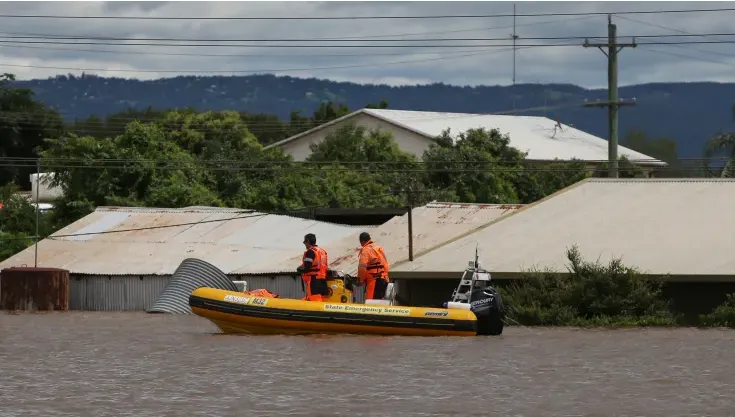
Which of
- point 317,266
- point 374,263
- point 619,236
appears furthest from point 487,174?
point 317,266

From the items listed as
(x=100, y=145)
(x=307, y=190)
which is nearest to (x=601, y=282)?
(x=307, y=190)

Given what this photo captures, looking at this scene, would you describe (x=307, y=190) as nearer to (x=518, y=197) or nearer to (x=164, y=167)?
(x=164, y=167)

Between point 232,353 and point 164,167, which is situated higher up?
point 164,167

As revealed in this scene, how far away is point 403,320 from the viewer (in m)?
28.0

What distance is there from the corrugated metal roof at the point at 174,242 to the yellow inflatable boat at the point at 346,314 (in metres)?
12.0

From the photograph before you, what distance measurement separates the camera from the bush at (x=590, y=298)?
32531mm

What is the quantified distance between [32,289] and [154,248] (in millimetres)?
3723

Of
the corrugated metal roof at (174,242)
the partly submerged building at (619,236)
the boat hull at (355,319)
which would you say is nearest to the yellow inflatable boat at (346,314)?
the boat hull at (355,319)

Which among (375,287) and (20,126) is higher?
(20,126)

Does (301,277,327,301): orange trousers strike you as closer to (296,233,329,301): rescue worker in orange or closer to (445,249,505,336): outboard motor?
(296,233,329,301): rescue worker in orange

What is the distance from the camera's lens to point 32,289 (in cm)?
4291

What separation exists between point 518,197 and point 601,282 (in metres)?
30.2

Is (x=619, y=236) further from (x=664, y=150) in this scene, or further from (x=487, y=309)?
(x=664, y=150)

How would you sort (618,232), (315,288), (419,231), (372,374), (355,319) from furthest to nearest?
(419,231) < (618,232) < (315,288) < (355,319) < (372,374)
